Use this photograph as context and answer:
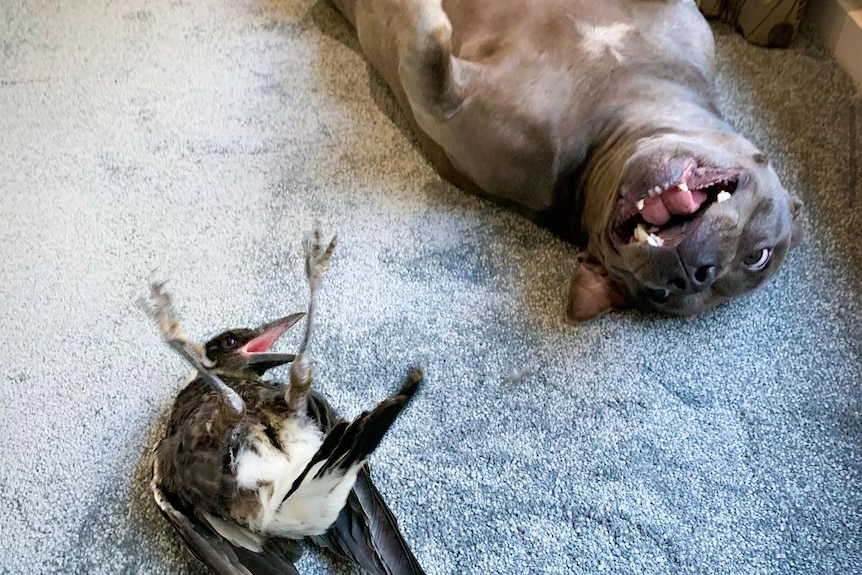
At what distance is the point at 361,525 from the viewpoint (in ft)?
A: 3.66

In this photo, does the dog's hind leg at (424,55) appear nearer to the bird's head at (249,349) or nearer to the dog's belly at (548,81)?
the dog's belly at (548,81)

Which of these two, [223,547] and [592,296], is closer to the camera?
[223,547]

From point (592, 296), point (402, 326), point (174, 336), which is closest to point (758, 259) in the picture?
point (592, 296)

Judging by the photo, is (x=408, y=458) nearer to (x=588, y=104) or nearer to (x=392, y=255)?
(x=392, y=255)

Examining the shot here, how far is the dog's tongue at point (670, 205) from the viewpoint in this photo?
52.0 inches

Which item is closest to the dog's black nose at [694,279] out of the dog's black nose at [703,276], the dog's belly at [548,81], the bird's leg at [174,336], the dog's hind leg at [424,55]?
the dog's black nose at [703,276]

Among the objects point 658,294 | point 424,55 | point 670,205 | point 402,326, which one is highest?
point 424,55

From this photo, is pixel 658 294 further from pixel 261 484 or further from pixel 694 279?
pixel 261 484

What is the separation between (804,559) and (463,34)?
1103 mm

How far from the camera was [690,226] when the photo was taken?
4.22 ft

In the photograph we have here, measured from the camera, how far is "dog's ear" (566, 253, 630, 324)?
4.63 ft

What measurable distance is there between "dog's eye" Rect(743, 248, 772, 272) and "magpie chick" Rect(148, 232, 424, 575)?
2.33 ft

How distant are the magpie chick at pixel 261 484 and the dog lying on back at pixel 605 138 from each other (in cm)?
52

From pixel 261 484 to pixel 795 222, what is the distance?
0.99 meters
